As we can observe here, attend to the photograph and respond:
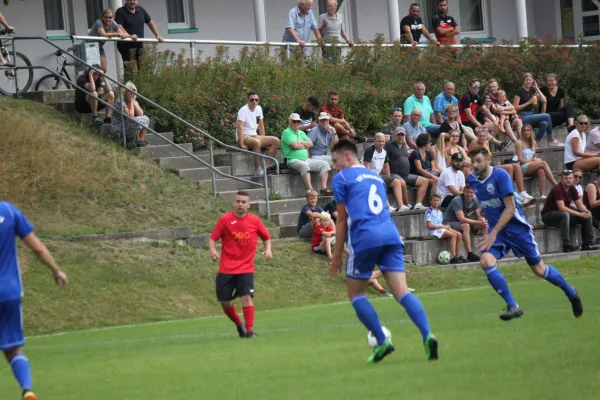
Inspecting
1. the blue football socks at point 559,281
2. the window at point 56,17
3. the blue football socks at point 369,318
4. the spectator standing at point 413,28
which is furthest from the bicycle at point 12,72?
→ the blue football socks at point 369,318

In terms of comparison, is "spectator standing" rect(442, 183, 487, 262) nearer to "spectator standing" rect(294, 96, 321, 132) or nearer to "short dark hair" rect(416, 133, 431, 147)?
"short dark hair" rect(416, 133, 431, 147)

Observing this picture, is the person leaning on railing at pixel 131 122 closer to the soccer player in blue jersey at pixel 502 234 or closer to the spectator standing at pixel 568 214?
the spectator standing at pixel 568 214

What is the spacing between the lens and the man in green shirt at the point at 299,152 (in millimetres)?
24703

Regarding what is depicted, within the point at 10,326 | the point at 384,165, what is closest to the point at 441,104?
the point at 384,165

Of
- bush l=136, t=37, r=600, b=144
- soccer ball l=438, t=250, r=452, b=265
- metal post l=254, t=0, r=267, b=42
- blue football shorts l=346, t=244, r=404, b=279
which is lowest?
soccer ball l=438, t=250, r=452, b=265

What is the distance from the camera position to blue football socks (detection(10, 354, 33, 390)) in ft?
29.8

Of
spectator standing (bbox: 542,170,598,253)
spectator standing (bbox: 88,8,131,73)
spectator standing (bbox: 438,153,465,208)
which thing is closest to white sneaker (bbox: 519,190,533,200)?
spectator standing (bbox: 542,170,598,253)

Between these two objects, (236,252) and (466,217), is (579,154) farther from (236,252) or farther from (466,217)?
(236,252)

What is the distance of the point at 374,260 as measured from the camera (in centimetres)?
1055

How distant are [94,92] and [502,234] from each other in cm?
1325

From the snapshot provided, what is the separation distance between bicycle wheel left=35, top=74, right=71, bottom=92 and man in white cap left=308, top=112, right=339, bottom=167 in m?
5.98

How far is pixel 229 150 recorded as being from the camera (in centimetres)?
2634

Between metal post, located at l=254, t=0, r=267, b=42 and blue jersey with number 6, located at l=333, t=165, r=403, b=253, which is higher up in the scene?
metal post, located at l=254, t=0, r=267, b=42

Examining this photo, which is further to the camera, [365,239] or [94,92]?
[94,92]
